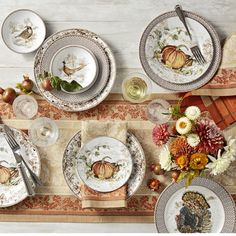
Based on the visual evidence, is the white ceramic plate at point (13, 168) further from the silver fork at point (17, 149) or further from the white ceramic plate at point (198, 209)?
the white ceramic plate at point (198, 209)

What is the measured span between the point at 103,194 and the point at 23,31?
0.60 m

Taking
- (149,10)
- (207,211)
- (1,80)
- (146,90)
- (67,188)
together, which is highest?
(149,10)

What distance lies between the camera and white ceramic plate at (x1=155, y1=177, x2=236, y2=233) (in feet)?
6.02

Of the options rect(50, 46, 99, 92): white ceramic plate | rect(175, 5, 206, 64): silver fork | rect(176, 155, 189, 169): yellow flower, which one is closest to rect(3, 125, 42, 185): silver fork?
rect(50, 46, 99, 92): white ceramic plate

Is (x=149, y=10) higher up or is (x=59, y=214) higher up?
(x=149, y=10)

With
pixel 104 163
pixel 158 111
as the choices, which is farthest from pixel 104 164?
pixel 158 111

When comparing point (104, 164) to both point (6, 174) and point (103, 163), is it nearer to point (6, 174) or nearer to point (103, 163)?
point (103, 163)

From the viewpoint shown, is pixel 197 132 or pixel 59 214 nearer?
pixel 197 132

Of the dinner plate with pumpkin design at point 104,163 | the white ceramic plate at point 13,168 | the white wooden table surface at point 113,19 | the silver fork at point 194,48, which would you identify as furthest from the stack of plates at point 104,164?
the silver fork at point 194,48

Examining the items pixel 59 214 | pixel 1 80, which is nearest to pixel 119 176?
pixel 59 214

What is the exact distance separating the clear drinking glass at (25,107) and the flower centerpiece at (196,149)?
0.44 meters

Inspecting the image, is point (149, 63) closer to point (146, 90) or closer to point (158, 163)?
point (146, 90)

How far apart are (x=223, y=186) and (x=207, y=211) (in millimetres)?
96

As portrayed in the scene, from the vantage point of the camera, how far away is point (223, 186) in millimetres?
1842
